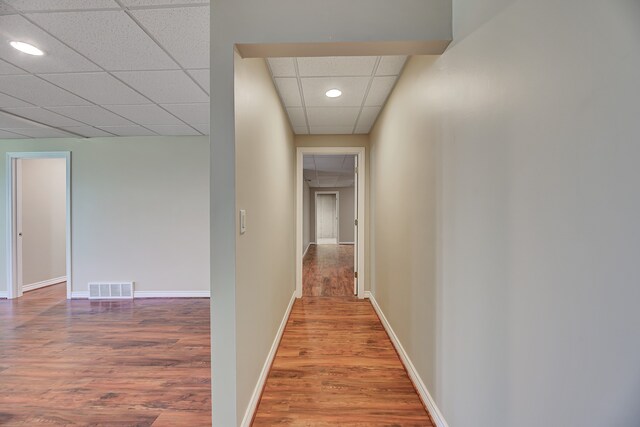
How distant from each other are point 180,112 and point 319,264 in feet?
14.9

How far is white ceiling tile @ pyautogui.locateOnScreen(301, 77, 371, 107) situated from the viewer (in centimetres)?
229

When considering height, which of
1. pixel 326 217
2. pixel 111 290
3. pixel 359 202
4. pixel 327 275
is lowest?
pixel 327 275

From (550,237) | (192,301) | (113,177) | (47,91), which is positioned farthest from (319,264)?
(550,237)

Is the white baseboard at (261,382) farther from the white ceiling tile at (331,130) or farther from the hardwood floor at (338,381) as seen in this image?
the white ceiling tile at (331,130)

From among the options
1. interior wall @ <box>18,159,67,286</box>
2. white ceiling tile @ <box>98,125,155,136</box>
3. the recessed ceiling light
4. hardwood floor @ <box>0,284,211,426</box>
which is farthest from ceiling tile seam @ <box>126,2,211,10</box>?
interior wall @ <box>18,159,67,286</box>

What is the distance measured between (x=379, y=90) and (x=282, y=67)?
93 centimetres

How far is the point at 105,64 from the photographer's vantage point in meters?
2.00

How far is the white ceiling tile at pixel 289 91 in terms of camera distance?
2315 millimetres

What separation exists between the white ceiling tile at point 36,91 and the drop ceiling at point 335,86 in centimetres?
190

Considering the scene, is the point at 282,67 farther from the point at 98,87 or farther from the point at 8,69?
the point at 8,69

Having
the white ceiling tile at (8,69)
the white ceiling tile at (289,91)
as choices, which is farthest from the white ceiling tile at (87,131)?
the white ceiling tile at (289,91)

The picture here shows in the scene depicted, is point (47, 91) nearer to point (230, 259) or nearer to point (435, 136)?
point (230, 259)

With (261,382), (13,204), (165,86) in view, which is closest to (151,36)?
(165,86)

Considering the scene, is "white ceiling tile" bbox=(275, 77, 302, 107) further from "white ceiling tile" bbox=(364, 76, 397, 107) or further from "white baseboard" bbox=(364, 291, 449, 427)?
"white baseboard" bbox=(364, 291, 449, 427)
